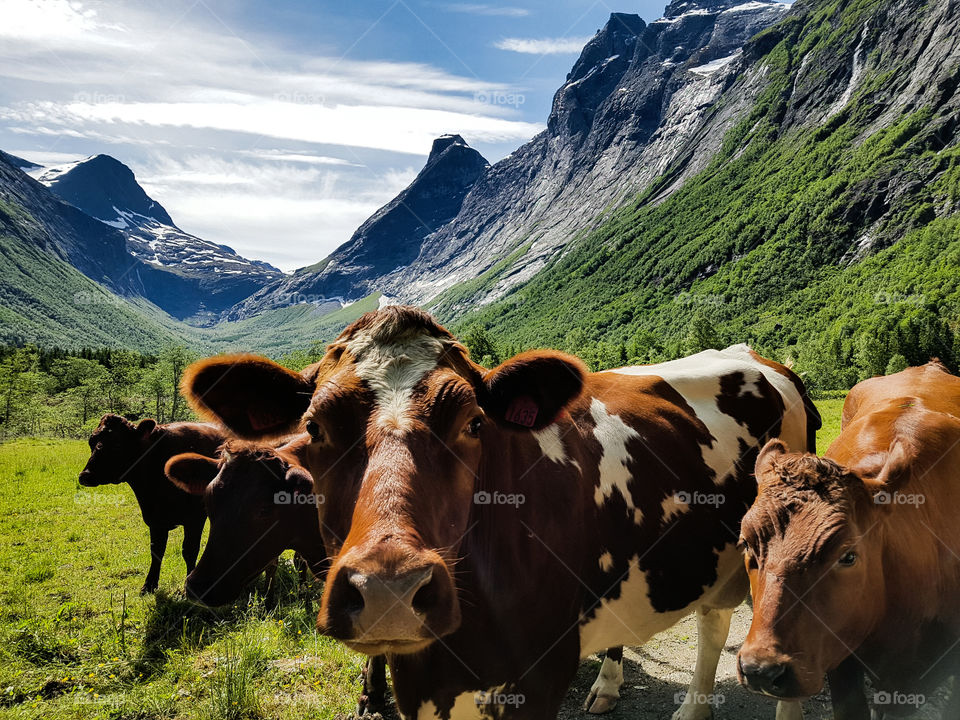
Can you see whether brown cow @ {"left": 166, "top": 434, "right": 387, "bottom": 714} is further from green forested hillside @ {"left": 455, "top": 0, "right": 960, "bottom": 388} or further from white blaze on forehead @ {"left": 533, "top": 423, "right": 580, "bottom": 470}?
green forested hillside @ {"left": 455, "top": 0, "right": 960, "bottom": 388}

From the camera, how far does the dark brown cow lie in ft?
34.2

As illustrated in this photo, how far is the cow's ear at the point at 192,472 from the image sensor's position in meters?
7.37

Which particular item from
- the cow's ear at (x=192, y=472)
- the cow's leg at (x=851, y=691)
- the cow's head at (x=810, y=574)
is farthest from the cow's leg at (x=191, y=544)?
the cow's leg at (x=851, y=691)

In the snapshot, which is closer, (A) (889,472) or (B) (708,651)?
(A) (889,472)

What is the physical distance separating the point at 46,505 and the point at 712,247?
158333mm

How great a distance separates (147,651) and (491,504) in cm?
604

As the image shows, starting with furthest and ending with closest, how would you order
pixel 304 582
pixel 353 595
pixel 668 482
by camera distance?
pixel 304 582
pixel 668 482
pixel 353 595

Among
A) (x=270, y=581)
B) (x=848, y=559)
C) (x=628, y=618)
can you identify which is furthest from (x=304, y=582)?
(x=848, y=559)

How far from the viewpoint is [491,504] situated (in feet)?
10.6

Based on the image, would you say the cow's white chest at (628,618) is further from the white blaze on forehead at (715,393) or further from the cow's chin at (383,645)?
the cow's chin at (383,645)

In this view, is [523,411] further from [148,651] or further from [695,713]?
[148,651]

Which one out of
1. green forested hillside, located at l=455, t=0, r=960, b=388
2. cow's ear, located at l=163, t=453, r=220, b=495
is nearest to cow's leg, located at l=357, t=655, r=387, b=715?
cow's ear, located at l=163, t=453, r=220, b=495

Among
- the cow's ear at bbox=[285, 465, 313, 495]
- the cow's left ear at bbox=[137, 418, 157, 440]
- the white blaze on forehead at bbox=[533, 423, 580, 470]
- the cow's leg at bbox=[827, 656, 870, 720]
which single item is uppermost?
the white blaze on forehead at bbox=[533, 423, 580, 470]

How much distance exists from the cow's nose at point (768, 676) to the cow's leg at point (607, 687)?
8.51ft
